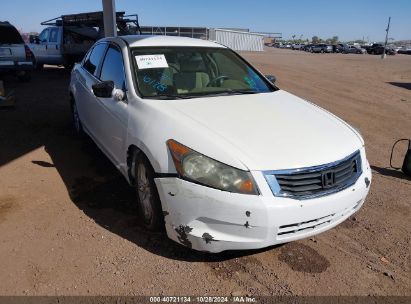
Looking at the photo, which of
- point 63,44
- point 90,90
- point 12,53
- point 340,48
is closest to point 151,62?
point 90,90

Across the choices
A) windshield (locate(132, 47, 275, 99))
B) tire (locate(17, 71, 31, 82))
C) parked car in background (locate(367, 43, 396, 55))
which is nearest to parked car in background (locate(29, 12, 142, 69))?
tire (locate(17, 71, 31, 82))

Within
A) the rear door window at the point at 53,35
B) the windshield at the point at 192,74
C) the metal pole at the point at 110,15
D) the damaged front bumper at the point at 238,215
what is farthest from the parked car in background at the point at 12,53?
the damaged front bumper at the point at 238,215

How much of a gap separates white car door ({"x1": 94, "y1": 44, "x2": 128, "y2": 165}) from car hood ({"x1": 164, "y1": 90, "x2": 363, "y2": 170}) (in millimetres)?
603

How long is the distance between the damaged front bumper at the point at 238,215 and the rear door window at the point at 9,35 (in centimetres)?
1089

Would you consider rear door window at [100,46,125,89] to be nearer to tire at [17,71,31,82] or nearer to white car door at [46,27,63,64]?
tire at [17,71,31,82]

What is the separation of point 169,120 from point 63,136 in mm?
3853

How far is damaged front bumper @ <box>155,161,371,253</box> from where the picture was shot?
260cm

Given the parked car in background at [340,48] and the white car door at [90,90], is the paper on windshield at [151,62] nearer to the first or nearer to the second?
the white car door at [90,90]

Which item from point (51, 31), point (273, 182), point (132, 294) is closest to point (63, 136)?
point (132, 294)

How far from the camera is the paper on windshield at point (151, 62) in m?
3.90

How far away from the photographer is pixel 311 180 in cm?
275

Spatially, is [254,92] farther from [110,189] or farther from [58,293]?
[58,293]

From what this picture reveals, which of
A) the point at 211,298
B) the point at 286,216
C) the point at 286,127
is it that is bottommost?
the point at 211,298

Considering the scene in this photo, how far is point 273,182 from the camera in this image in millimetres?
2641
